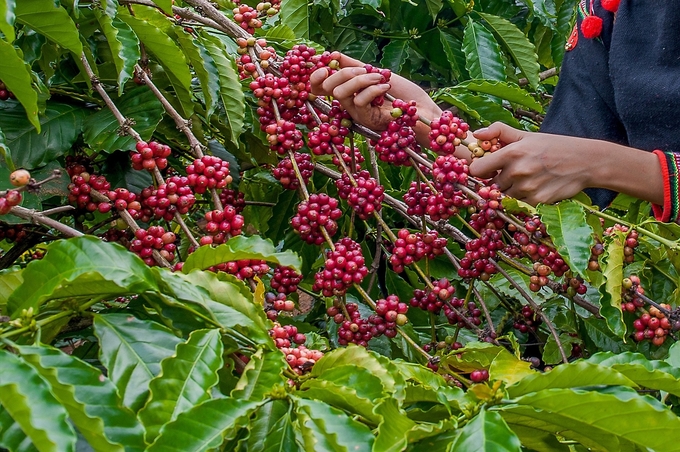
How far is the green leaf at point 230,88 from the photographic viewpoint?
1269 mm

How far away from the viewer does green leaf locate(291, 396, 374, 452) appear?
0.56 m

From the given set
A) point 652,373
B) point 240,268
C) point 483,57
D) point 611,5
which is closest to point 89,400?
point 240,268

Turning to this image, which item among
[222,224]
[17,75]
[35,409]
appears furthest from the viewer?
[222,224]

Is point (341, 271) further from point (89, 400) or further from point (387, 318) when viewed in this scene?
point (89, 400)

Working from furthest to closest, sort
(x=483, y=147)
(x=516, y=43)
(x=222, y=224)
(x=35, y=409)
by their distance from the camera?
1. (x=516, y=43)
2. (x=483, y=147)
3. (x=222, y=224)
4. (x=35, y=409)

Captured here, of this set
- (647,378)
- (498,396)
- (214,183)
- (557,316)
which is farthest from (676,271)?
(214,183)

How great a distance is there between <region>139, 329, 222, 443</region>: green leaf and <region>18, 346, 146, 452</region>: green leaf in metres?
0.03

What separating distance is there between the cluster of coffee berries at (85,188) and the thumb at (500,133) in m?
0.65

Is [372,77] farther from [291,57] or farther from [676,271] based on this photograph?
[676,271]

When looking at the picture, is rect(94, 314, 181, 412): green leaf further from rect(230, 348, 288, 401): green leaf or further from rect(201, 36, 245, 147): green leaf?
rect(201, 36, 245, 147): green leaf

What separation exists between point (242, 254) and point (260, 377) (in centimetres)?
17

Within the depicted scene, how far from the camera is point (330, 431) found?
22.3 inches

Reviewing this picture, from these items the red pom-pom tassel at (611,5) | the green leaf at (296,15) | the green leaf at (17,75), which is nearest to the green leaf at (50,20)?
the green leaf at (17,75)

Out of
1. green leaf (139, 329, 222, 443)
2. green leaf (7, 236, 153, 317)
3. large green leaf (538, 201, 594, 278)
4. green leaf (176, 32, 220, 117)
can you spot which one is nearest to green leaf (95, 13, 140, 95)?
green leaf (176, 32, 220, 117)
